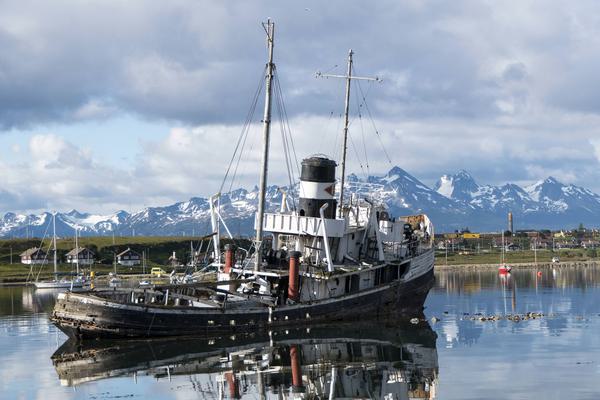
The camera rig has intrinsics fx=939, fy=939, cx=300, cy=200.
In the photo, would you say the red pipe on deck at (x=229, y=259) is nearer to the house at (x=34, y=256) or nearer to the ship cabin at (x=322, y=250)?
the ship cabin at (x=322, y=250)

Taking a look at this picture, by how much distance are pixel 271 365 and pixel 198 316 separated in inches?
358

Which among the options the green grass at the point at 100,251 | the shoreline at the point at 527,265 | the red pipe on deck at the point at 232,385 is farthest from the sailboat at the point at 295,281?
the shoreline at the point at 527,265

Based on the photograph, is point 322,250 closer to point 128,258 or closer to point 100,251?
point 128,258

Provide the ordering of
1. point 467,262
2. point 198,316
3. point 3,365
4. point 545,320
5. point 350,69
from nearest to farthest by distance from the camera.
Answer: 1. point 3,365
2. point 198,316
3. point 545,320
4. point 350,69
5. point 467,262

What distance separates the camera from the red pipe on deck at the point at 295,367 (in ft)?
127

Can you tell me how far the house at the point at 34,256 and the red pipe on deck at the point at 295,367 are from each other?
123 metres

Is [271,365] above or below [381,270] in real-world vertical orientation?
below

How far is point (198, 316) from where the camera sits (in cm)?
5116

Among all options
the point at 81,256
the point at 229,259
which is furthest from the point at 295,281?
the point at 81,256

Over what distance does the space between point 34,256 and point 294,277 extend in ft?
398

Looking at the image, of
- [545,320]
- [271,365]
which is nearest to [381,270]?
[545,320]

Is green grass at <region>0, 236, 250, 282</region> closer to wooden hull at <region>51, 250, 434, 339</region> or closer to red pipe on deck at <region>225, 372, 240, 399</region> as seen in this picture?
wooden hull at <region>51, 250, 434, 339</region>

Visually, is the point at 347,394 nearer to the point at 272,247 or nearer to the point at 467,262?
the point at 272,247

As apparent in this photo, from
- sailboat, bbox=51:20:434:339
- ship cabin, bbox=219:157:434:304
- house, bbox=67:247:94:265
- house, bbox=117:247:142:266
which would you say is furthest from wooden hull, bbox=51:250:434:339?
house, bbox=117:247:142:266
